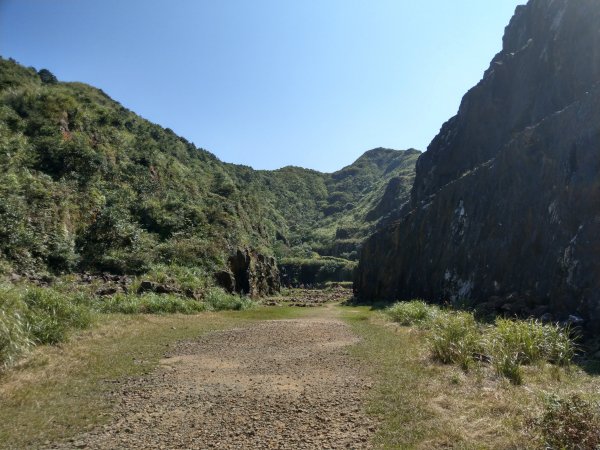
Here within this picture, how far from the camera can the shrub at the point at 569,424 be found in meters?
6.28

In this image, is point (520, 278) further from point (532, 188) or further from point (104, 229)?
point (104, 229)

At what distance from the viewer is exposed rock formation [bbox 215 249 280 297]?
136 ft

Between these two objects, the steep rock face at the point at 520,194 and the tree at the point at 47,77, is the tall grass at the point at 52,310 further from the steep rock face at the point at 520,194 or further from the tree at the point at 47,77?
the tree at the point at 47,77

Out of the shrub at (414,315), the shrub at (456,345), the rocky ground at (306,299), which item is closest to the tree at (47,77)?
the rocky ground at (306,299)

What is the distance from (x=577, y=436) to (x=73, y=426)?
27.1 ft

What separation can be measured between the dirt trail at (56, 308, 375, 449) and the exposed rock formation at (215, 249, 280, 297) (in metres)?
25.5

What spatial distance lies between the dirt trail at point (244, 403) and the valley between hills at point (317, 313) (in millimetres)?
60

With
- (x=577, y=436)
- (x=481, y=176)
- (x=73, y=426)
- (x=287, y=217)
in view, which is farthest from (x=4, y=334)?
(x=287, y=217)

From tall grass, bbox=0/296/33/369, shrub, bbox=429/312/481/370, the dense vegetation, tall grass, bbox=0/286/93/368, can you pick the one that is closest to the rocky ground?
the dense vegetation

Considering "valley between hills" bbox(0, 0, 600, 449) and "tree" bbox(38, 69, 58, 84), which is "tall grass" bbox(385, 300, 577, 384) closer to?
"valley between hills" bbox(0, 0, 600, 449)

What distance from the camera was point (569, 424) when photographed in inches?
259

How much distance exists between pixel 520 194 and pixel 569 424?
77.1 ft

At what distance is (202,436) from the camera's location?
779cm

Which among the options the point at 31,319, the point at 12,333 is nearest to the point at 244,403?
the point at 12,333
